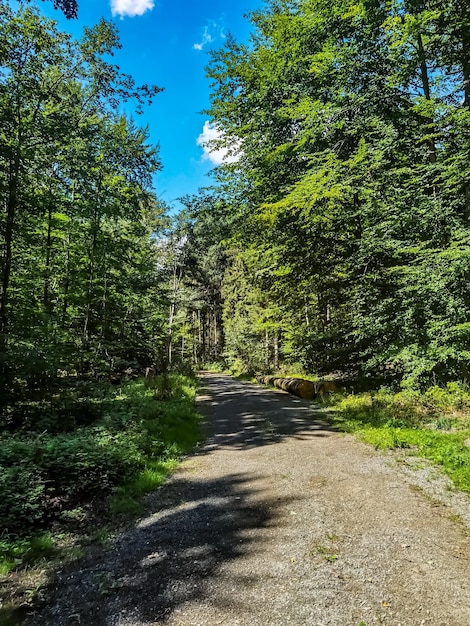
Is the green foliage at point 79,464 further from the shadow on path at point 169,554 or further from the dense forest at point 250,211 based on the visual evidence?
the shadow on path at point 169,554

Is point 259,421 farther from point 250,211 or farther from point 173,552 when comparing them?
point 250,211

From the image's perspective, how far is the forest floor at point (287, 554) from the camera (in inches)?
113

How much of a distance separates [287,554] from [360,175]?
946 centimetres

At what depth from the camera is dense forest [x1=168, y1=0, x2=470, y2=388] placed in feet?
29.6

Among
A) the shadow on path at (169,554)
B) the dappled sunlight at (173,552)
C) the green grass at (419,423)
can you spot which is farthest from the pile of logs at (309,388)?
the dappled sunlight at (173,552)

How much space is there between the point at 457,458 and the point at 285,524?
326 centimetres

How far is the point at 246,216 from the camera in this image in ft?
50.3

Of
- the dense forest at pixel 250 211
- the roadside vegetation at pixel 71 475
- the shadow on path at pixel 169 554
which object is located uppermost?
the dense forest at pixel 250 211

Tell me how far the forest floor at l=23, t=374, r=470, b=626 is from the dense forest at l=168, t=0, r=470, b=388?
15.3ft

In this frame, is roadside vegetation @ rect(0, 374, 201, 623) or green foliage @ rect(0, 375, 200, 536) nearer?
roadside vegetation @ rect(0, 374, 201, 623)

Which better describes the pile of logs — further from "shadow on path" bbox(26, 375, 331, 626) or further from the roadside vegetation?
"shadow on path" bbox(26, 375, 331, 626)

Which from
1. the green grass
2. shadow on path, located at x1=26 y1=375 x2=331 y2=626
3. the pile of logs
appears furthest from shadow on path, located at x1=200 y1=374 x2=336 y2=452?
shadow on path, located at x1=26 y1=375 x2=331 y2=626

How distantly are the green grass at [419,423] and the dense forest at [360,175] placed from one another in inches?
27.8

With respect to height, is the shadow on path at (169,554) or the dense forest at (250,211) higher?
the dense forest at (250,211)
